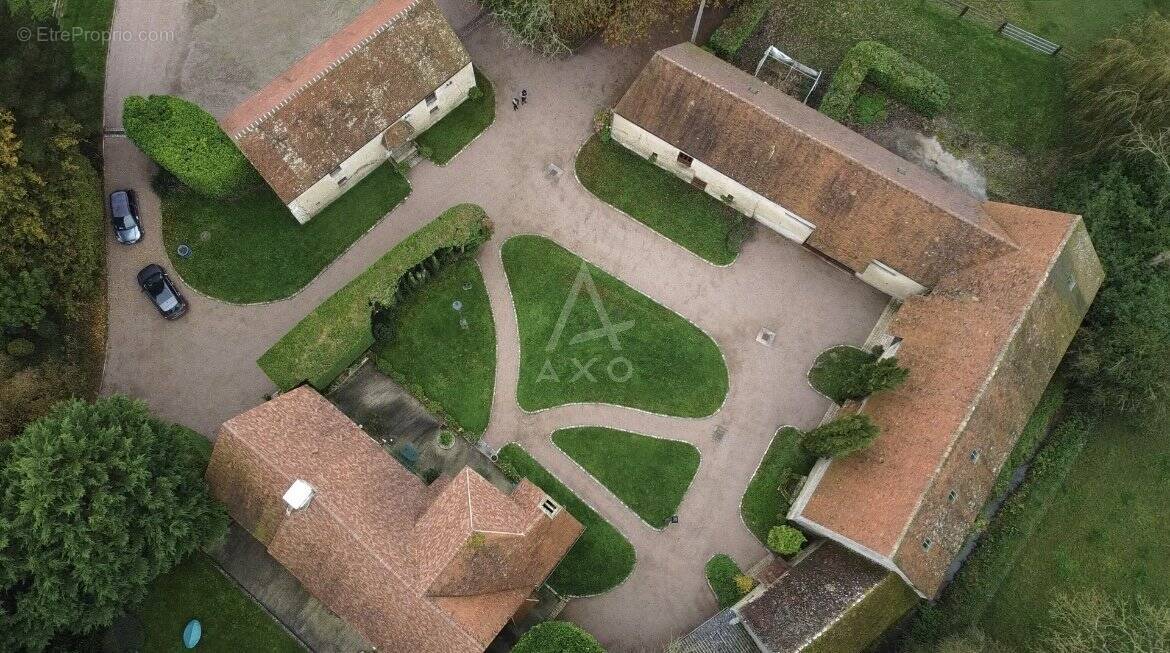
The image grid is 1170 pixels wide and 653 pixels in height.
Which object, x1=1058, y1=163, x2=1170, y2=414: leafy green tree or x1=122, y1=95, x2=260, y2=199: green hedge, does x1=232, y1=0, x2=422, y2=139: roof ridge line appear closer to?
x1=122, y1=95, x2=260, y2=199: green hedge

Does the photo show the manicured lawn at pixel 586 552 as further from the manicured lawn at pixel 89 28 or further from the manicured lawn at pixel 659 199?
the manicured lawn at pixel 89 28

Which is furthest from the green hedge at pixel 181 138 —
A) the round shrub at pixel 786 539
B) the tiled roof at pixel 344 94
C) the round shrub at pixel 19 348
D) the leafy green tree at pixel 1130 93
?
the leafy green tree at pixel 1130 93

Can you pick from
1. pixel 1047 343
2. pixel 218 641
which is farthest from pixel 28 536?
pixel 1047 343

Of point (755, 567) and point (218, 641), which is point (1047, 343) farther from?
point (218, 641)

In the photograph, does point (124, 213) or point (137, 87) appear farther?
point (137, 87)

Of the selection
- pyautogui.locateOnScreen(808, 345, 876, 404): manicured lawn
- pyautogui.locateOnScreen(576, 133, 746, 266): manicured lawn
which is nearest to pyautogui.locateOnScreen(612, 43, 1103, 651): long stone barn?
pyautogui.locateOnScreen(576, 133, 746, 266): manicured lawn

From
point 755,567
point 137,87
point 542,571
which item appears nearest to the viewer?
point 542,571
